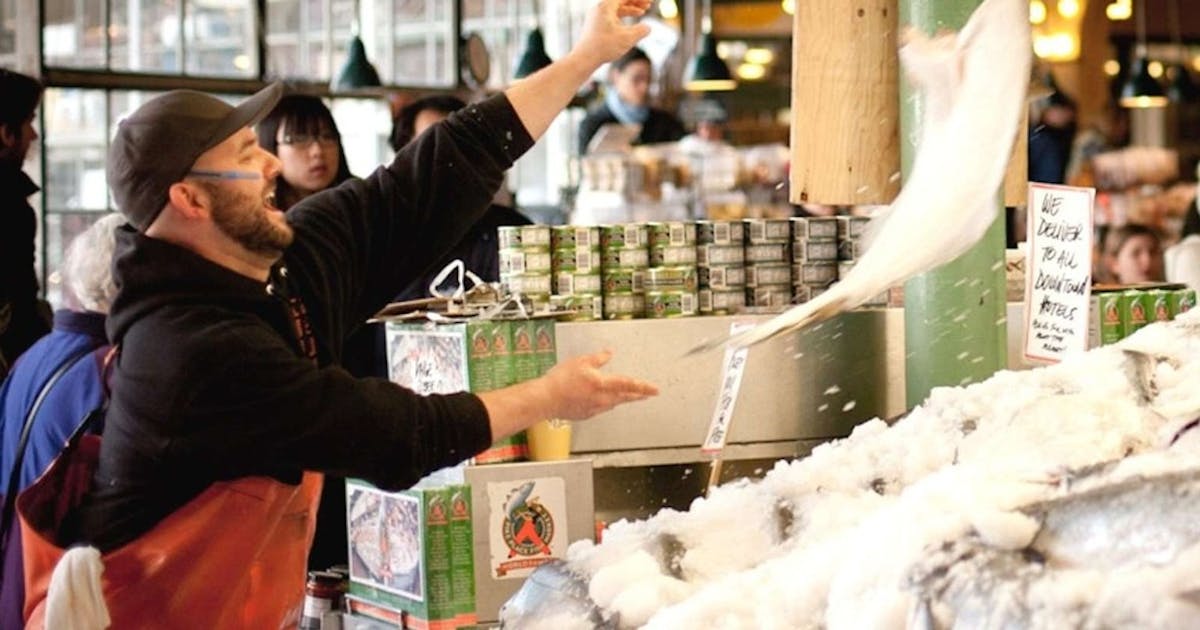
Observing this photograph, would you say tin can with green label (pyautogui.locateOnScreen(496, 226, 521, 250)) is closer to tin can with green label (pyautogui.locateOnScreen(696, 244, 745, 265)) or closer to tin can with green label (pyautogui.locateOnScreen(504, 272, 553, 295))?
tin can with green label (pyautogui.locateOnScreen(504, 272, 553, 295))

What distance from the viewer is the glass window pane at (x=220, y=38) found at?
9.77 metres

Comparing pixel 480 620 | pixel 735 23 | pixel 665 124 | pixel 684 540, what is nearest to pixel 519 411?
pixel 684 540

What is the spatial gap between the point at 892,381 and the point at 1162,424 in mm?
1577

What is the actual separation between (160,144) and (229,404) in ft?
1.58

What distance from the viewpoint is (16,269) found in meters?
5.73

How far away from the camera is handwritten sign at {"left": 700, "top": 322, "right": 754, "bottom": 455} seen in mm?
3621

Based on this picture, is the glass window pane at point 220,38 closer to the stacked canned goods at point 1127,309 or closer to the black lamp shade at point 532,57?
the black lamp shade at point 532,57

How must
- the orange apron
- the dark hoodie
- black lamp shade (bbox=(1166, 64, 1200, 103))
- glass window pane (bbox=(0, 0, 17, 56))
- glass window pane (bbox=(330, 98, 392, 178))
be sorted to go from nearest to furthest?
the dark hoodie
the orange apron
glass window pane (bbox=(0, 0, 17, 56))
glass window pane (bbox=(330, 98, 392, 178))
black lamp shade (bbox=(1166, 64, 1200, 103))

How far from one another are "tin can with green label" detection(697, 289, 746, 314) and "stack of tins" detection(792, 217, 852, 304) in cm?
15

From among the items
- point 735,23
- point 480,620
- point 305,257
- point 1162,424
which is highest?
point 735,23

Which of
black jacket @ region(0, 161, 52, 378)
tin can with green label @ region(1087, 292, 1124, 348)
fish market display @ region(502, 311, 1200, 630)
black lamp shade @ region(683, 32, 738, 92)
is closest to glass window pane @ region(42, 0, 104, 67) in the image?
black jacket @ region(0, 161, 52, 378)

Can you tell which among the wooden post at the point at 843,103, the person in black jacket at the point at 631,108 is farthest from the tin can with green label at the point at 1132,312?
the person in black jacket at the point at 631,108

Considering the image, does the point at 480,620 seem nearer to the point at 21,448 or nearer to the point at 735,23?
the point at 21,448

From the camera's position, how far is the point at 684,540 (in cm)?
266
